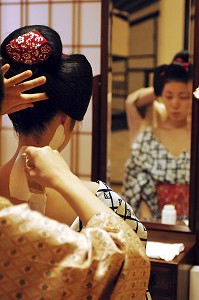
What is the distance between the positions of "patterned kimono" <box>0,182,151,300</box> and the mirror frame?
69.3 inches

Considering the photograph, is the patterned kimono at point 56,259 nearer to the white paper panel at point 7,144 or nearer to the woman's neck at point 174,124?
the woman's neck at point 174,124

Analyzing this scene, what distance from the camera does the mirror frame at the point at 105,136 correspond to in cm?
250

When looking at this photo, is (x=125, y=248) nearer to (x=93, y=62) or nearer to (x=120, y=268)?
(x=120, y=268)

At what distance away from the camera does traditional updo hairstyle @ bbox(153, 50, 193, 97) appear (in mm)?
2529

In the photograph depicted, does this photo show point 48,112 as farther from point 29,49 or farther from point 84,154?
point 84,154

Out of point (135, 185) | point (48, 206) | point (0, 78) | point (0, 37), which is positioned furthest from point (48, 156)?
point (0, 37)

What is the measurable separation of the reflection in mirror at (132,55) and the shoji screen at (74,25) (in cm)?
15

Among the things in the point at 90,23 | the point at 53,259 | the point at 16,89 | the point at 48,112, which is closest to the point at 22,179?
the point at 48,112

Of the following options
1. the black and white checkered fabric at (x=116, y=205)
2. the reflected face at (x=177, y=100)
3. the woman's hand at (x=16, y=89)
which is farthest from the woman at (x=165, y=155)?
the woman's hand at (x=16, y=89)

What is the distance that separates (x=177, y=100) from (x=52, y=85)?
4.58ft

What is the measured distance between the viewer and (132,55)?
2740mm

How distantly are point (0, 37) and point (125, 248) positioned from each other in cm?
244

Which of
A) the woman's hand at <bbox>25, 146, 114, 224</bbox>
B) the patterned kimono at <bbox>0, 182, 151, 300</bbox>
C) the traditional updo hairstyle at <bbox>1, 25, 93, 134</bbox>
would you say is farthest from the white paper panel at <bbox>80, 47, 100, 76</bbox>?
the patterned kimono at <bbox>0, 182, 151, 300</bbox>

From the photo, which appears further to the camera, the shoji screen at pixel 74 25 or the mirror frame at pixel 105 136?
the shoji screen at pixel 74 25
